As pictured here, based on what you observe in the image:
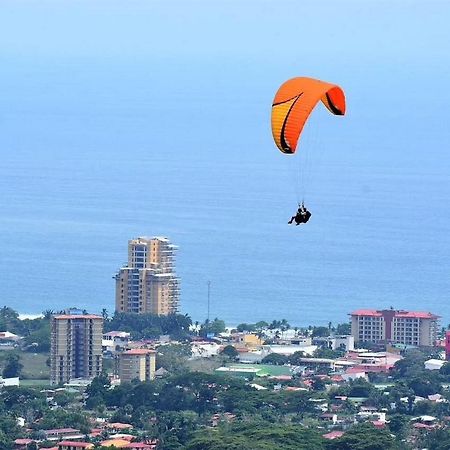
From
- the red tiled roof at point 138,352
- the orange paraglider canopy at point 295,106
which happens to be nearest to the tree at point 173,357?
the red tiled roof at point 138,352

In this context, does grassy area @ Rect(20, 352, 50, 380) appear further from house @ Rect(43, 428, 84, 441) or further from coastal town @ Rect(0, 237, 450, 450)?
house @ Rect(43, 428, 84, 441)

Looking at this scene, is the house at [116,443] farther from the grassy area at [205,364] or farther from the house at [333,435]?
the grassy area at [205,364]

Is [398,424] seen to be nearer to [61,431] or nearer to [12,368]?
[61,431]

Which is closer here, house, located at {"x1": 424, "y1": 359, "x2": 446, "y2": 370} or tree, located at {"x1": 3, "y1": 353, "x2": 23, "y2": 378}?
tree, located at {"x1": 3, "y1": 353, "x2": 23, "y2": 378}

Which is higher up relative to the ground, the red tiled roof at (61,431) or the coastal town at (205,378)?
the coastal town at (205,378)

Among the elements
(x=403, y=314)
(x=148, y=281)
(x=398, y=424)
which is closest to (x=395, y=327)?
(x=403, y=314)

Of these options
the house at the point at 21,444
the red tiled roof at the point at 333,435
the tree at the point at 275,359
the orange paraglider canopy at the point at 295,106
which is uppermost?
the orange paraglider canopy at the point at 295,106

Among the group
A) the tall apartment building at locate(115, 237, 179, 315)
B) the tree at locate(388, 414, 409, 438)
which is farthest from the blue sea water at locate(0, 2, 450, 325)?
the tree at locate(388, 414, 409, 438)
